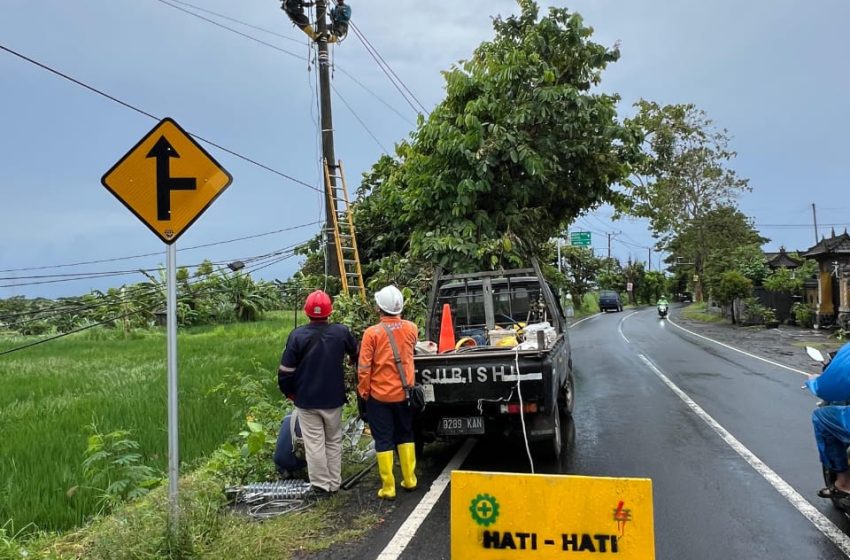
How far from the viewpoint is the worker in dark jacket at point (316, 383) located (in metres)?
5.39

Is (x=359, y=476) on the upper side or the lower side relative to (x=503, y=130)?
lower

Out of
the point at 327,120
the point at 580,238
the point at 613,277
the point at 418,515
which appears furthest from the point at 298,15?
the point at 613,277

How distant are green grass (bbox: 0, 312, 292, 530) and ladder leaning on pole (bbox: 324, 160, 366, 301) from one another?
2.22 metres

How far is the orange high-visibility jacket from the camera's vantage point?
18.0 feet

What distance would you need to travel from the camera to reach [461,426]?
5.87 meters

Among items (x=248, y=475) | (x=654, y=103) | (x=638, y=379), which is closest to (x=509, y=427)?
(x=248, y=475)

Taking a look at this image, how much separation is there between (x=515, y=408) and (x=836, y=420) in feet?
7.96

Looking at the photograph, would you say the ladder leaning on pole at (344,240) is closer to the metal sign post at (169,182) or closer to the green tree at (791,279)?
the metal sign post at (169,182)

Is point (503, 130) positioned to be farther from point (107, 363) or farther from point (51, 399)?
Answer: point (107, 363)

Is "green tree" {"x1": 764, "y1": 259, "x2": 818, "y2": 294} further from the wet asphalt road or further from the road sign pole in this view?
the road sign pole

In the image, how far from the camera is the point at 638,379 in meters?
12.6

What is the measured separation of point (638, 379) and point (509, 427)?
301 inches

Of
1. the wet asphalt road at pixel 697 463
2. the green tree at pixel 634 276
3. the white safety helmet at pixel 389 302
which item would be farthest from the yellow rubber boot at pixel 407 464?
the green tree at pixel 634 276

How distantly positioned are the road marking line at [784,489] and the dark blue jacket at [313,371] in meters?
3.81
